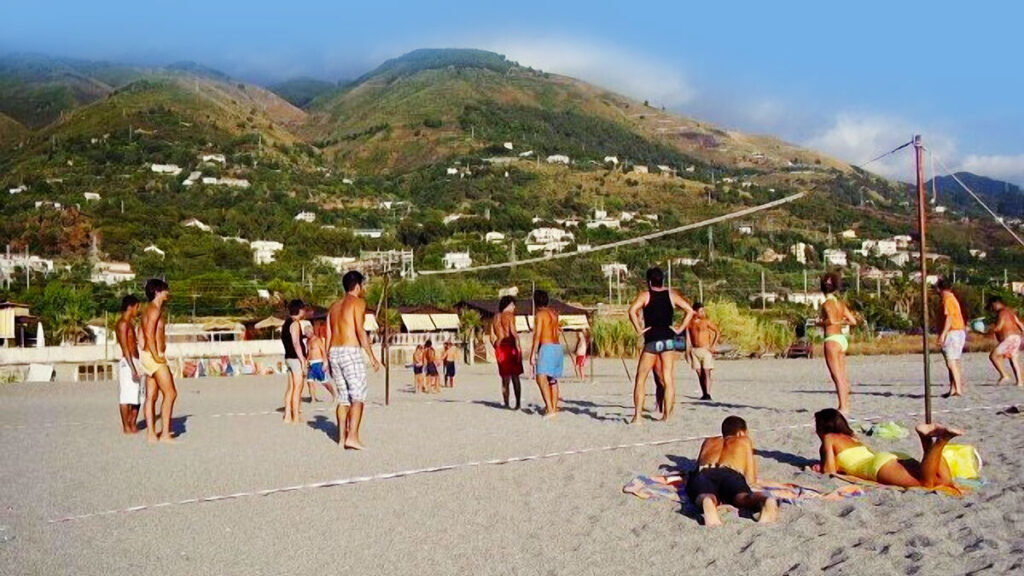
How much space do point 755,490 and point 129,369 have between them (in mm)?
6055

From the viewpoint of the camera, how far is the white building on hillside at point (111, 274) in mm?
62906

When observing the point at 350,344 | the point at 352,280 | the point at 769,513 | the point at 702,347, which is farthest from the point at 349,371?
the point at 702,347

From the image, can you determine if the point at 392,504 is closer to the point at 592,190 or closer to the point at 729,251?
the point at 729,251

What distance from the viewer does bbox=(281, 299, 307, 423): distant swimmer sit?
405 inches

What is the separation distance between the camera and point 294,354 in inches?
407

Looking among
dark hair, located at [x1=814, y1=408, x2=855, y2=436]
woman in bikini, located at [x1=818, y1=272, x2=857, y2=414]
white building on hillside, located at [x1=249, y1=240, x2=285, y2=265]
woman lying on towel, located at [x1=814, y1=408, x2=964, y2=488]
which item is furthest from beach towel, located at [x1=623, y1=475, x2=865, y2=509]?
white building on hillside, located at [x1=249, y1=240, x2=285, y2=265]

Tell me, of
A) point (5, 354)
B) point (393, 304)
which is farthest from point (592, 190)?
point (5, 354)

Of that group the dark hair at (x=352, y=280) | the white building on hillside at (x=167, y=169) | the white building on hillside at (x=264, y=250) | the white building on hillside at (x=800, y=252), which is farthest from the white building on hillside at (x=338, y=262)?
the dark hair at (x=352, y=280)

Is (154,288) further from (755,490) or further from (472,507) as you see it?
(755,490)

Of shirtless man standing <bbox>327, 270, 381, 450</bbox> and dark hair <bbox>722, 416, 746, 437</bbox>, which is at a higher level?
shirtless man standing <bbox>327, 270, 381, 450</bbox>

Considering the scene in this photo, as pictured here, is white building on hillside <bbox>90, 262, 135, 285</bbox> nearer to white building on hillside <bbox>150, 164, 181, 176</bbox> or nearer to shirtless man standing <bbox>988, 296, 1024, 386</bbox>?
white building on hillside <bbox>150, 164, 181, 176</bbox>

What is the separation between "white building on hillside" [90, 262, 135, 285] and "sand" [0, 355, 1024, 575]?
56.2 metres

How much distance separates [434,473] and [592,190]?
111 m

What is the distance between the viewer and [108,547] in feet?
16.3
